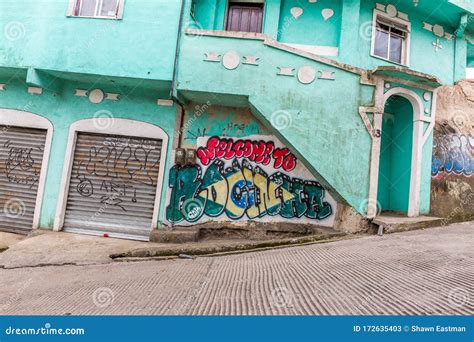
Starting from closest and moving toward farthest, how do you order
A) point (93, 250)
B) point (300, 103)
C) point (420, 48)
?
point (93, 250)
point (300, 103)
point (420, 48)

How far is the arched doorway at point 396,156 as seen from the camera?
8.30 metres

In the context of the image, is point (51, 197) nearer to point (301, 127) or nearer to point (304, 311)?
point (301, 127)

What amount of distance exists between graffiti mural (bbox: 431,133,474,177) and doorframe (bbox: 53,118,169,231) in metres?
7.37

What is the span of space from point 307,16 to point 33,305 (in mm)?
8461

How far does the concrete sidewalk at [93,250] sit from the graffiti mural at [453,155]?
4120 millimetres

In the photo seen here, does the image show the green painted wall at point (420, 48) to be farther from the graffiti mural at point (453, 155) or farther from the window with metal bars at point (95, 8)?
the window with metal bars at point (95, 8)

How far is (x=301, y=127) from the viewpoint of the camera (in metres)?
6.86

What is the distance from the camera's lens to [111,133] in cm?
809

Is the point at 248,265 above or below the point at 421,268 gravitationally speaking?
below

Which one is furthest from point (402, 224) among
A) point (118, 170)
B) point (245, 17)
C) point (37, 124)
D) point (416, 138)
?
point (37, 124)

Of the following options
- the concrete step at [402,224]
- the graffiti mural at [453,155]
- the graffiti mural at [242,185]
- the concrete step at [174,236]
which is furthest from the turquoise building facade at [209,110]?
the graffiti mural at [453,155]

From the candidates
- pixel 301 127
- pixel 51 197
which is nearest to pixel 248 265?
pixel 301 127

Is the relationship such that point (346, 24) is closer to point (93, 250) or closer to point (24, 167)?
point (93, 250)

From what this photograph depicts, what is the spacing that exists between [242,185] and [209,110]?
2138 mm
